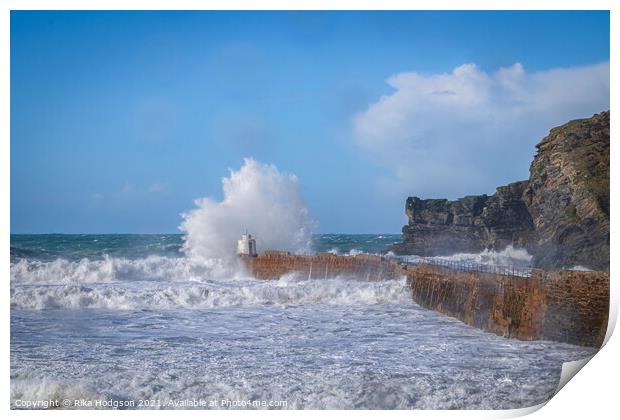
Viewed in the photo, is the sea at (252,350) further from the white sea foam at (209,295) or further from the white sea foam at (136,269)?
the white sea foam at (136,269)

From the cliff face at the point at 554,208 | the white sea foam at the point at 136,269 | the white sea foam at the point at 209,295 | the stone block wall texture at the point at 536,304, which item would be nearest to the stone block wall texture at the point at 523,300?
the stone block wall texture at the point at 536,304

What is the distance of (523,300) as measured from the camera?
7.96 metres

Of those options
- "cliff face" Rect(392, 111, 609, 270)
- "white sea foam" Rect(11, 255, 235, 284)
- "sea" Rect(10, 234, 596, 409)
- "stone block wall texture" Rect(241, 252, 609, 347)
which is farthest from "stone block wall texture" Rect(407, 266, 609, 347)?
"white sea foam" Rect(11, 255, 235, 284)

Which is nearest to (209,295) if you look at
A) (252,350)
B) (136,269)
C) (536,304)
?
(136,269)

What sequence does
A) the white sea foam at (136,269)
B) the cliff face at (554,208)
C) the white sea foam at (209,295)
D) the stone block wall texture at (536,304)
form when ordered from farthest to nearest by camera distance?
the white sea foam at (136,269) → the white sea foam at (209,295) → the cliff face at (554,208) → the stone block wall texture at (536,304)

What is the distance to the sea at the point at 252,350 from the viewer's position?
6.17 metres

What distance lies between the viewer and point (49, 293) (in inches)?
380

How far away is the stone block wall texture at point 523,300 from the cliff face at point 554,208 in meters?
0.96

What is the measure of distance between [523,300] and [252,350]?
3177 mm

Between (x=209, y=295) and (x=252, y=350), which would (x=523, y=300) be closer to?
(x=252, y=350)

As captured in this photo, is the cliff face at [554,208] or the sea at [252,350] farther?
the cliff face at [554,208]

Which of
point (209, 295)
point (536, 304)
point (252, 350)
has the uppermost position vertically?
point (536, 304)
